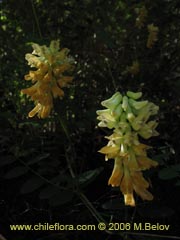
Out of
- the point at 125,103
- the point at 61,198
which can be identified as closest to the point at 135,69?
the point at 61,198

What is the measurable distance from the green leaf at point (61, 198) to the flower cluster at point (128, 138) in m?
0.50

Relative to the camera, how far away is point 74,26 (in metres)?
2.96

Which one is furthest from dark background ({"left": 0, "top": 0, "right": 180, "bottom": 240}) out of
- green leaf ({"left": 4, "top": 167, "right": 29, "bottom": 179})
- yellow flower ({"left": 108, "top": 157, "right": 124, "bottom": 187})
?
yellow flower ({"left": 108, "top": 157, "right": 124, "bottom": 187})

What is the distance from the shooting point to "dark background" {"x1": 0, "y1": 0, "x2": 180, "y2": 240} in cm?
186

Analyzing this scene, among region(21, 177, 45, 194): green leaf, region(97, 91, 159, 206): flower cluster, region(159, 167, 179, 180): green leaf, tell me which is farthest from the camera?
region(21, 177, 45, 194): green leaf

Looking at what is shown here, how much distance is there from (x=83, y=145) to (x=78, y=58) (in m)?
0.71

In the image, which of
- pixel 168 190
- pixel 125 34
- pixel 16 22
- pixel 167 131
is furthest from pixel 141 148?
pixel 125 34

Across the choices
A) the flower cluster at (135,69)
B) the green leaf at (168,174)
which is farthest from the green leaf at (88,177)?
the flower cluster at (135,69)

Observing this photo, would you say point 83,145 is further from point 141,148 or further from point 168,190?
point 141,148

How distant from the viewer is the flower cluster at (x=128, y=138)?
3.95 ft

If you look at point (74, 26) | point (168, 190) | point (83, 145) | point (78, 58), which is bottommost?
point (168, 190)

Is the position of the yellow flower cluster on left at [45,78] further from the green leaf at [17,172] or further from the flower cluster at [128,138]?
the flower cluster at [128,138]

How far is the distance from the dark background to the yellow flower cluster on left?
9 centimetres

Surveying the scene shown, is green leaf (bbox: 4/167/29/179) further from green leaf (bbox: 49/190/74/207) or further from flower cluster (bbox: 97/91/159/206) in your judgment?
flower cluster (bbox: 97/91/159/206)
